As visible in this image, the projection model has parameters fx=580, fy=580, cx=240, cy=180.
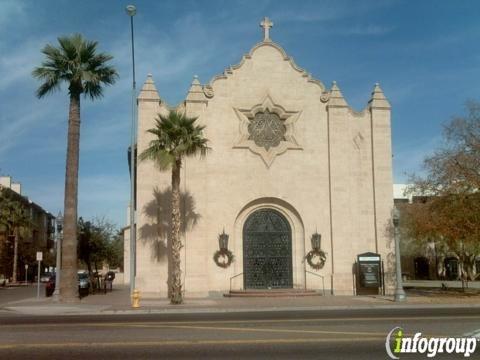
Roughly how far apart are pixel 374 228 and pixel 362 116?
6.19 meters

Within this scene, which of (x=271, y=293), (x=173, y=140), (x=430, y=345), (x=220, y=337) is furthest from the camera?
(x=271, y=293)

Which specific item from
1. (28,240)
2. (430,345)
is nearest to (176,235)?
(430,345)

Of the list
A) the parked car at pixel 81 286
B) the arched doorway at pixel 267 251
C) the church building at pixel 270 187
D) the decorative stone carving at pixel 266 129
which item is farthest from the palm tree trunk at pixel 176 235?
the parked car at pixel 81 286

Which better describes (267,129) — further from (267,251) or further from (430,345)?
(430,345)

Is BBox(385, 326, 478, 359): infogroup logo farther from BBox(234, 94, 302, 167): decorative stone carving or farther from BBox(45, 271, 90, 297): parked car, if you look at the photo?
BBox(45, 271, 90, 297): parked car

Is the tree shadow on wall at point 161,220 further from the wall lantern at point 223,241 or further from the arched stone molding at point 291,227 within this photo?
the arched stone molding at point 291,227

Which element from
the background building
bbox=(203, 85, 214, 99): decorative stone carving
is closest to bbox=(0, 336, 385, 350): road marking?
bbox=(203, 85, 214, 99): decorative stone carving

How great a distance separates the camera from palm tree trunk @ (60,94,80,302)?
27016 millimetres

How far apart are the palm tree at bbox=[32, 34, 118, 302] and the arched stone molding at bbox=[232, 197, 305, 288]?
8196 millimetres

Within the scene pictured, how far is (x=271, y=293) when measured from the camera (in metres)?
28.5

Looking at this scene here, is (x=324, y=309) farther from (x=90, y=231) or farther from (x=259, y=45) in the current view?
(x=90, y=231)

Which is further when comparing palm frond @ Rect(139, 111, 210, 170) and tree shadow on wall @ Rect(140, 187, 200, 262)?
tree shadow on wall @ Rect(140, 187, 200, 262)

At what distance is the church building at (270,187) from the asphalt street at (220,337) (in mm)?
12814

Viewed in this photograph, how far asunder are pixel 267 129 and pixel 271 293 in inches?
346
